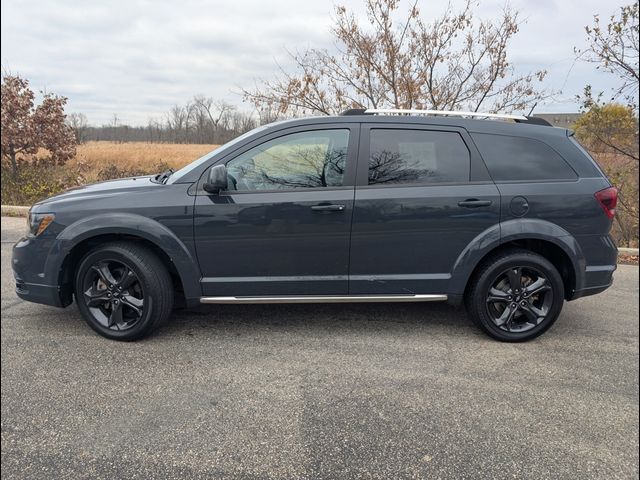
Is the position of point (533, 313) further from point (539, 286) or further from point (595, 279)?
point (595, 279)

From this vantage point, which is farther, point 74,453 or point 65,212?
point 65,212

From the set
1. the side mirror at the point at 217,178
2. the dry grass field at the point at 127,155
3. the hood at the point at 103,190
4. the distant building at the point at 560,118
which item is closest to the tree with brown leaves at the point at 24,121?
the dry grass field at the point at 127,155

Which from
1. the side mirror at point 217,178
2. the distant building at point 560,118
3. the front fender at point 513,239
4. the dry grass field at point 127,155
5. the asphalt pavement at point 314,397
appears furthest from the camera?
the dry grass field at point 127,155

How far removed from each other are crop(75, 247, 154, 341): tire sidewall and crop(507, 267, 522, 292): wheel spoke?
9.20 ft

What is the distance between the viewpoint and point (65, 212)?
346 centimetres

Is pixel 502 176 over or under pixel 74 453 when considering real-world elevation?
over

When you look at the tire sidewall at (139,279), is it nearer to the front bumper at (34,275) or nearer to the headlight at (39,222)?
the front bumper at (34,275)

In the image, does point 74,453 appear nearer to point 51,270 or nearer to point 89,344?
point 89,344

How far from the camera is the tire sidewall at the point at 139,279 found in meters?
3.43

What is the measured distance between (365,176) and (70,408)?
2493 millimetres

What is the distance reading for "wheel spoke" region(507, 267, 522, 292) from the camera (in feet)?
11.8

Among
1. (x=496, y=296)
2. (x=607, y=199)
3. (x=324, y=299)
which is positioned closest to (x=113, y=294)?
(x=324, y=299)

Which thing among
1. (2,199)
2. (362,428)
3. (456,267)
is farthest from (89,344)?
(2,199)

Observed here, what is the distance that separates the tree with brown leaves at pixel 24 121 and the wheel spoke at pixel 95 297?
8.18 m
